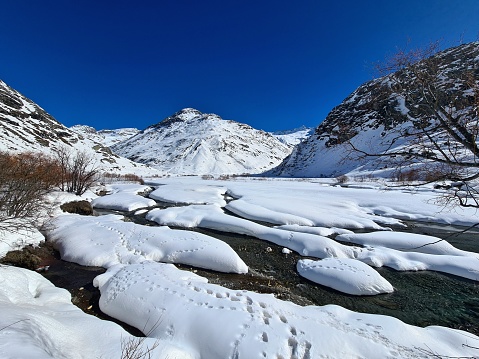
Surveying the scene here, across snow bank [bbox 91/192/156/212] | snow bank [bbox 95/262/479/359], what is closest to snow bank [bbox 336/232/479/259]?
snow bank [bbox 95/262/479/359]

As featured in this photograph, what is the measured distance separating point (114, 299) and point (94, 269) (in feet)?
9.42

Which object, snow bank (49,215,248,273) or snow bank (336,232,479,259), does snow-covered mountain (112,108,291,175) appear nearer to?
snow bank (49,215,248,273)

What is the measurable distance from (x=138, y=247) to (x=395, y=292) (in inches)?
356

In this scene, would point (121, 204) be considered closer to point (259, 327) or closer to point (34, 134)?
point (259, 327)

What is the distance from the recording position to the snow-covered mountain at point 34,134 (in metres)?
54.6

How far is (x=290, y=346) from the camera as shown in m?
4.18

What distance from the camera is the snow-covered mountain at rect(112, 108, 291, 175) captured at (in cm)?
11381

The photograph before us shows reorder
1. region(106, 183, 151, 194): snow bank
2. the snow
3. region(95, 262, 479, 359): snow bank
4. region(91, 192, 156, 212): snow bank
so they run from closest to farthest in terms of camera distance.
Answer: region(95, 262, 479, 359): snow bank < the snow < region(91, 192, 156, 212): snow bank < region(106, 183, 151, 194): snow bank

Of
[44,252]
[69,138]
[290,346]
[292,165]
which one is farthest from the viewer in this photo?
[292,165]

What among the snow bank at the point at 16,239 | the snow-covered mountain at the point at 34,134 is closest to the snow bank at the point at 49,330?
the snow bank at the point at 16,239

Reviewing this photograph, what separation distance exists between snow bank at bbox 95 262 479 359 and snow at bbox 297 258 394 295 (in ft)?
6.13

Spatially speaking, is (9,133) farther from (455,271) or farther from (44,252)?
(455,271)

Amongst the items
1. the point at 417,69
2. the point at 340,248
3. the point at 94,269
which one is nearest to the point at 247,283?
the point at 340,248

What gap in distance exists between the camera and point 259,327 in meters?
4.46
